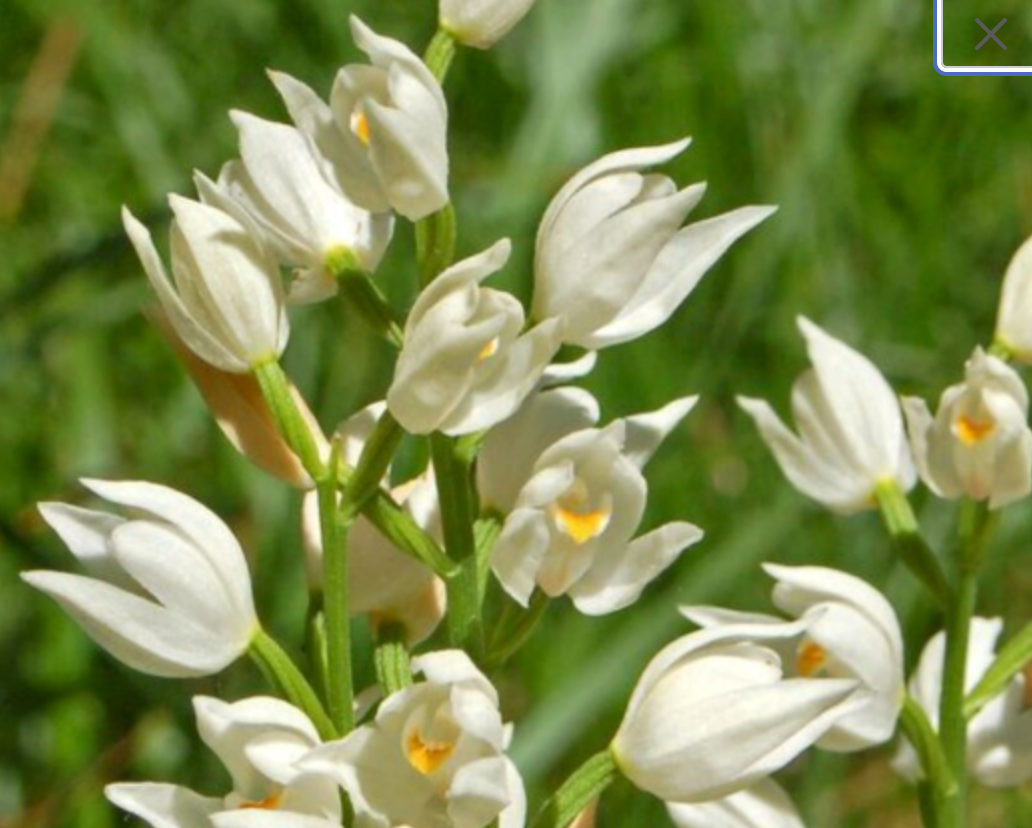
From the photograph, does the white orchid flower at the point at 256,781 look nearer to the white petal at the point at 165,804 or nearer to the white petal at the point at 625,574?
the white petal at the point at 165,804

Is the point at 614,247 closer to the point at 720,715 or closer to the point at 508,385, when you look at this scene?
the point at 508,385

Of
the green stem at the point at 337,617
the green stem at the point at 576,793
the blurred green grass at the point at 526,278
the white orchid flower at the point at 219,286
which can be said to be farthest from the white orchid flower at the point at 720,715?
the blurred green grass at the point at 526,278

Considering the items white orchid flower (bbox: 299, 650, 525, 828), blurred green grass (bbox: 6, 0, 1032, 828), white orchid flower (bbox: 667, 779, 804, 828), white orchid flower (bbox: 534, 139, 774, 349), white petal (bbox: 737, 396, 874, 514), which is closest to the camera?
white orchid flower (bbox: 299, 650, 525, 828)

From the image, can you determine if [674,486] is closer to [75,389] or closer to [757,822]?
[75,389]

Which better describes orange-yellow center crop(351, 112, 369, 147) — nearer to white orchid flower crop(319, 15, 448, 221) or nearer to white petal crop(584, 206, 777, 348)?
white orchid flower crop(319, 15, 448, 221)

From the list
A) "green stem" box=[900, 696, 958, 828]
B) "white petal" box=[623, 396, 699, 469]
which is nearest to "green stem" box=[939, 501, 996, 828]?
"green stem" box=[900, 696, 958, 828]
